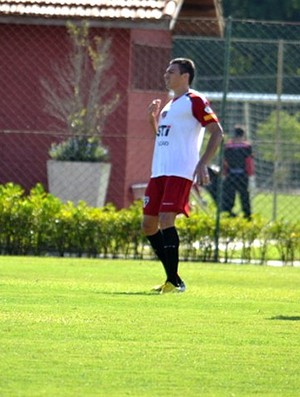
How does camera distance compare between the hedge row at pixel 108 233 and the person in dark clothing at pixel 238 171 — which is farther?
the person in dark clothing at pixel 238 171

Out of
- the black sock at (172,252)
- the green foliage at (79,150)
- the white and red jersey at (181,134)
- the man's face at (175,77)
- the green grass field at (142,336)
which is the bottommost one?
the green grass field at (142,336)

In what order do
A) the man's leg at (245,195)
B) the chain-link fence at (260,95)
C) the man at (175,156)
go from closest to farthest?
1. the man at (175,156)
2. the man's leg at (245,195)
3. the chain-link fence at (260,95)

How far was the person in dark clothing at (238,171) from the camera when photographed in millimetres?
22969

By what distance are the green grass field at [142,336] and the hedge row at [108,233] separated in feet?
9.18

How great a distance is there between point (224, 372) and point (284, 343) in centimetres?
139

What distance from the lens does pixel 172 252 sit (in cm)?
1345

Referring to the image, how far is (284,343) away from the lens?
976cm

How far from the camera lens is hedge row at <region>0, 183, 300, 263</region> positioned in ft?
58.9

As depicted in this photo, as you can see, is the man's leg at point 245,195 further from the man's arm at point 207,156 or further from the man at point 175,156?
the man's arm at point 207,156

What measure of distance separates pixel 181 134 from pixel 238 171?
11.0 m

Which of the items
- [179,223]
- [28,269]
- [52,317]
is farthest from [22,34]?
[52,317]

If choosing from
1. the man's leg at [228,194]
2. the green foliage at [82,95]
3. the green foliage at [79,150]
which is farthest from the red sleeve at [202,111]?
the man's leg at [228,194]

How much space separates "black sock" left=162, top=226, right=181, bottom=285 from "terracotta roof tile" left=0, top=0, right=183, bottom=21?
8990 millimetres

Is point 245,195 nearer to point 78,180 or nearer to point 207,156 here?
point 78,180
